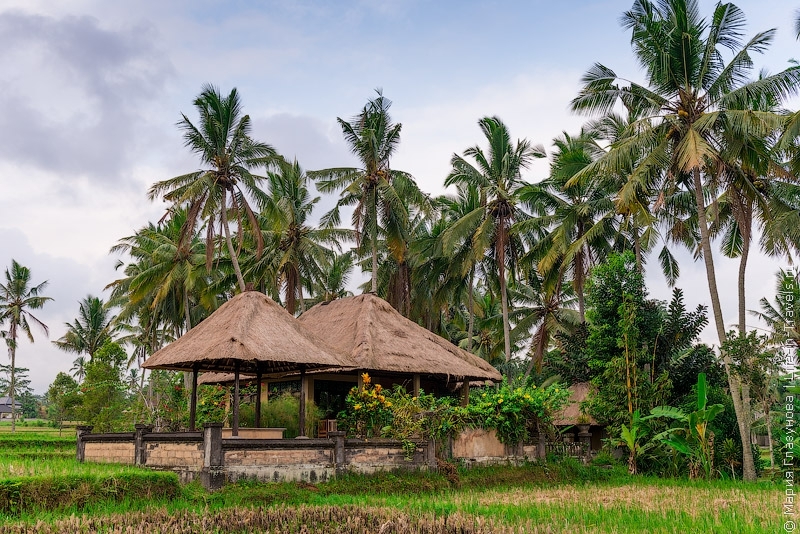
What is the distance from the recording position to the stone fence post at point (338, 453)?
1515 cm

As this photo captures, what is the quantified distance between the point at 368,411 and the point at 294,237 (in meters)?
13.6

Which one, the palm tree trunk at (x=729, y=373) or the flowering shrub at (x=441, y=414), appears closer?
the flowering shrub at (x=441, y=414)

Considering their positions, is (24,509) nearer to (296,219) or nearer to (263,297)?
(263,297)

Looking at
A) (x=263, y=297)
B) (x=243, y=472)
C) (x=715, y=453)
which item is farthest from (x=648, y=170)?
(x=243, y=472)

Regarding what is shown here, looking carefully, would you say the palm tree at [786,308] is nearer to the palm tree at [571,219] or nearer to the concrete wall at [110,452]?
the palm tree at [571,219]

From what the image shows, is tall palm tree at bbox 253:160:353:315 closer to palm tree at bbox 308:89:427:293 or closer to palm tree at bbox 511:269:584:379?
palm tree at bbox 308:89:427:293

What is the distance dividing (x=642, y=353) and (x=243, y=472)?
422 inches

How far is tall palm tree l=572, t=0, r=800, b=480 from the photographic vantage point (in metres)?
18.3

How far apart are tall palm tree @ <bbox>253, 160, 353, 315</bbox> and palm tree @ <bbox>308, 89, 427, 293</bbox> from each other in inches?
90.7

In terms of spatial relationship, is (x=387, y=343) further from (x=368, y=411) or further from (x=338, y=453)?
(x=338, y=453)

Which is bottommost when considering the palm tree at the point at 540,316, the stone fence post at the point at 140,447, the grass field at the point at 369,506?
the grass field at the point at 369,506

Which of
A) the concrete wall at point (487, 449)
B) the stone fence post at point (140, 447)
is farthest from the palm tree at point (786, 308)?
the stone fence post at point (140, 447)

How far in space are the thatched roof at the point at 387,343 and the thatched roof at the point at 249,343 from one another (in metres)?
1.47

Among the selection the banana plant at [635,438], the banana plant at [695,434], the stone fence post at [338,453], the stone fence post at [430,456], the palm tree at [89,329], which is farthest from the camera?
the palm tree at [89,329]
